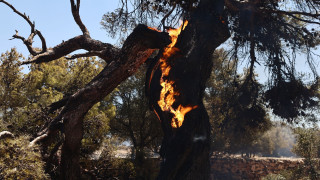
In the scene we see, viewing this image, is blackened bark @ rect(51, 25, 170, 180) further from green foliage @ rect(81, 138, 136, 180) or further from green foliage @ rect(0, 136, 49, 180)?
green foliage @ rect(81, 138, 136, 180)

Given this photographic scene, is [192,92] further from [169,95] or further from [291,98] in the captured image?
[291,98]

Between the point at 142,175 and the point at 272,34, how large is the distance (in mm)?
9027

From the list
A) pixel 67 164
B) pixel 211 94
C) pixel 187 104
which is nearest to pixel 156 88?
pixel 187 104

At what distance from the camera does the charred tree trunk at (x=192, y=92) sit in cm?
486

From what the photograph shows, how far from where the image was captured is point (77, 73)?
13.4 metres

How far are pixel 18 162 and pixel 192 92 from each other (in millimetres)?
3523

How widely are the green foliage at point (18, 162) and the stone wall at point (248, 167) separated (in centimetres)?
1698

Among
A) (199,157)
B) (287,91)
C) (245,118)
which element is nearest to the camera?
(199,157)

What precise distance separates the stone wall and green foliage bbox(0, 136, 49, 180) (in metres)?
17.0

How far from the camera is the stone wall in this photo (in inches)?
691

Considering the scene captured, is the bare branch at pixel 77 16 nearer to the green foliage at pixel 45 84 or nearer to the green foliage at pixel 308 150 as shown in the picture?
the green foliage at pixel 45 84

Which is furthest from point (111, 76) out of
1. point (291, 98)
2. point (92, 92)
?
point (291, 98)

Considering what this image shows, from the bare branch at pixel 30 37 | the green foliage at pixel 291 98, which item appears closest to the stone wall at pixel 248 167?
the green foliage at pixel 291 98

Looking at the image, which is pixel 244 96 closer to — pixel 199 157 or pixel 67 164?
pixel 199 157
